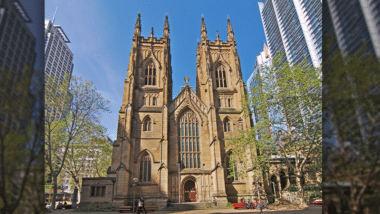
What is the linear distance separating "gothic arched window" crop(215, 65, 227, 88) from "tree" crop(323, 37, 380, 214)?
2918cm

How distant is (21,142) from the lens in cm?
198

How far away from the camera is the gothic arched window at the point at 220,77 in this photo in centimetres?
3150

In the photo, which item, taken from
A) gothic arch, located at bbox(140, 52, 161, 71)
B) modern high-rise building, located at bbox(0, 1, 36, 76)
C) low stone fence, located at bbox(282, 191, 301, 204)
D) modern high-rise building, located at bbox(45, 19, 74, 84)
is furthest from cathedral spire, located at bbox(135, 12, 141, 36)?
modern high-rise building, located at bbox(0, 1, 36, 76)

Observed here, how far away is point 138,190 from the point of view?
77.0ft

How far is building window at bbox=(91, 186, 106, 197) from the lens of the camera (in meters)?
22.4

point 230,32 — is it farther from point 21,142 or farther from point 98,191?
point 21,142

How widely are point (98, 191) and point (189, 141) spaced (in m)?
11.4

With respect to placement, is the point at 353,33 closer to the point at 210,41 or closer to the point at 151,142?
the point at 151,142

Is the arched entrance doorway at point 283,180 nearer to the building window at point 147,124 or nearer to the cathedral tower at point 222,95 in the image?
the cathedral tower at point 222,95

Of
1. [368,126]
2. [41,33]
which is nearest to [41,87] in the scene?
[41,33]

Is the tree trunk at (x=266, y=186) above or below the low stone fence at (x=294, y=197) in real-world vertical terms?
above

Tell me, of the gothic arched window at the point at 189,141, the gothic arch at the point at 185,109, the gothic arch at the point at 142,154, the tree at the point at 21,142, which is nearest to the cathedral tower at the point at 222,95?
the gothic arch at the point at 185,109

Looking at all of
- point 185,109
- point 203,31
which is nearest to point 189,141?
point 185,109

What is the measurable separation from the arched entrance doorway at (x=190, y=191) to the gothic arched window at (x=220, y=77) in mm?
14127
